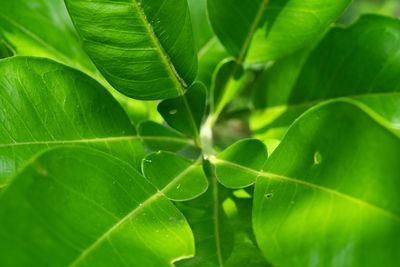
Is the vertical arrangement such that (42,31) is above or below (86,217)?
above

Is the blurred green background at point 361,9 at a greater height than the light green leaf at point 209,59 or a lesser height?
lesser

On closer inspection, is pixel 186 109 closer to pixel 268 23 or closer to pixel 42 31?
pixel 268 23

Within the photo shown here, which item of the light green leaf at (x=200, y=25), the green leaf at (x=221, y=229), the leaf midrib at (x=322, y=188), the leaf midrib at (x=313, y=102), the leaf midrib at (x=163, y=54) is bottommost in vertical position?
the green leaf at (x=221, y=229)

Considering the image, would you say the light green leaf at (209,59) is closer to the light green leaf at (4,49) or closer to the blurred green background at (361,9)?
the light green leaf at (4,49)

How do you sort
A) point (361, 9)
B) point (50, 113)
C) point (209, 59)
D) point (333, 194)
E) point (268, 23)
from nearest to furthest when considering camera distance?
point (333, 194)
point (50, 113)
point (268, 23)
point (209, 59)
point (361, 9)

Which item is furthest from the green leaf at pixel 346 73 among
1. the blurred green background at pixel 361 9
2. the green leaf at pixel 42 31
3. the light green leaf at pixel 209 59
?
the blurred green background at pixel 361 9

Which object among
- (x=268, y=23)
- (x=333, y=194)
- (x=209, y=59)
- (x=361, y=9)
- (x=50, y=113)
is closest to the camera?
(x=333, y=194)

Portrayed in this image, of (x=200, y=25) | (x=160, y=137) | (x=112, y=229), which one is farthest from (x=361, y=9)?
(x=112, y=229)

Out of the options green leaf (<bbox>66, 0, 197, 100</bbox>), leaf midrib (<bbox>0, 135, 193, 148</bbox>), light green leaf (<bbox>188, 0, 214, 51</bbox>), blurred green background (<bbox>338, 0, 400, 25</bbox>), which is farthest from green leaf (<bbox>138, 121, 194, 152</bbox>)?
blurred green background (<bbox>338, 0, 400, 25</bbox>)
